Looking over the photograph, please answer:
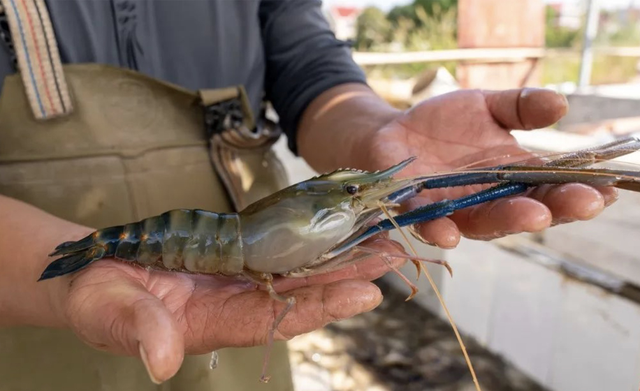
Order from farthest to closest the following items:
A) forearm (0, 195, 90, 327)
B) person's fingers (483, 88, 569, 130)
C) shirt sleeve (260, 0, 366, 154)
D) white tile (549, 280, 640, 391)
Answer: white tile (549, 280, 640, 391), shirt sleeve (260, 0, 366, 154), person's fingers (483, 88, 569, 130), forearm (0, 195, 90, 327)

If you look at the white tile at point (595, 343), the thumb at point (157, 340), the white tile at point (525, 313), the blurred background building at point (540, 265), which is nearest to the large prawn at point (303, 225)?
the blurred background building at point (540, 265)

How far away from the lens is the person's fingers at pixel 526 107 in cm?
115

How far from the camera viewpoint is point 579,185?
100 centimetres

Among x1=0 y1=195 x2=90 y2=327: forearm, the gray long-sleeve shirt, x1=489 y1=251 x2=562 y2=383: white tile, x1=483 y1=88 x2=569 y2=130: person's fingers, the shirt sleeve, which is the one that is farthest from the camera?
x1=489 y1=251 x2=562 y2=383: white tile

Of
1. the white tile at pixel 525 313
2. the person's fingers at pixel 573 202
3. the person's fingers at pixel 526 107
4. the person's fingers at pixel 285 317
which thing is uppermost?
the person's fingers at pixel 526 107

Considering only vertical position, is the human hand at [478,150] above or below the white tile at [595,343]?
above

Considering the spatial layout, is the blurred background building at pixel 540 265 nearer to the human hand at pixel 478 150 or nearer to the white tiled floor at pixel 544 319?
the white tiled floor at pixel 544 319

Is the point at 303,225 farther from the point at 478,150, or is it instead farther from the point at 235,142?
the point at 478,150

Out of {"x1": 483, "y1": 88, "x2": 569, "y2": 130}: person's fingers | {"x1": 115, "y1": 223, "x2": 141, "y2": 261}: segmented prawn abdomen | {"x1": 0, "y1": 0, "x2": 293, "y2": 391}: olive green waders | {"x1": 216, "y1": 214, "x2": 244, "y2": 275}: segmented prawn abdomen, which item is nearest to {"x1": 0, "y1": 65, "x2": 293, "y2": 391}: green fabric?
{"x1": 0, "y1": 0, "x2": 293, "y2": 391}: olive green waders

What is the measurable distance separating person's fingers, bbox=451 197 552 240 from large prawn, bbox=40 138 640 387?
0.12ft

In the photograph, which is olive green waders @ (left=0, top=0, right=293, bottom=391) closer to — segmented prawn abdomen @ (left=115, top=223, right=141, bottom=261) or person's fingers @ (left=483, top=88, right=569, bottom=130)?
segmented prawn abdomen @ (left=115, top=223, right=141, bottom=261)

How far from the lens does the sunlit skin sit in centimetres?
83

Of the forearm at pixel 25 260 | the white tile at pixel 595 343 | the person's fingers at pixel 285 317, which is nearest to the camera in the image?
the person's fingers at pixel 285 317

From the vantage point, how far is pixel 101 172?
128 cm
